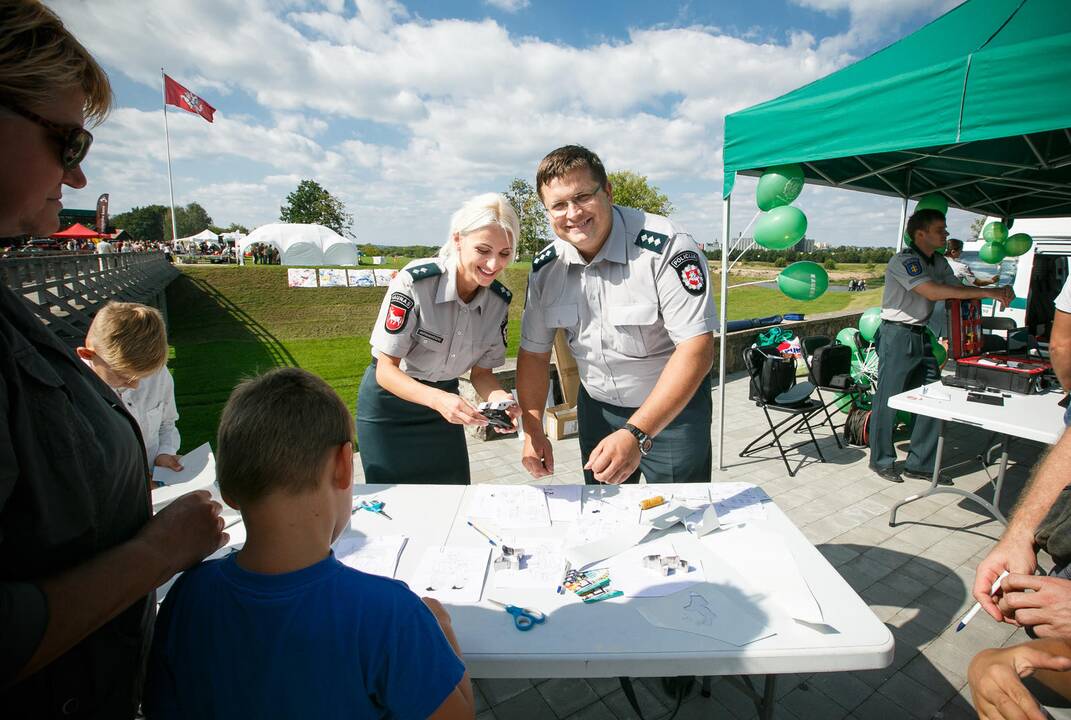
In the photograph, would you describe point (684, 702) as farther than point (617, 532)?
Yes

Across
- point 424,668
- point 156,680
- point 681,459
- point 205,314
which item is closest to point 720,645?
point 424,668

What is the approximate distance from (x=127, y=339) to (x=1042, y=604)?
3.20 meters

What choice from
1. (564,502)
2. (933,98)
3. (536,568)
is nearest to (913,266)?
(933,98)

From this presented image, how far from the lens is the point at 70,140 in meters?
0.85

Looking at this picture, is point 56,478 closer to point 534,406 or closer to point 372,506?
point 372,506

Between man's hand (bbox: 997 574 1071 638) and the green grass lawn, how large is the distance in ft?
19.6

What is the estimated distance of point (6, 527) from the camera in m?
0.72

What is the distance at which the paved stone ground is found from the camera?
2.09 m

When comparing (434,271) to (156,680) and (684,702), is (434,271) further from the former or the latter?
(684,702)

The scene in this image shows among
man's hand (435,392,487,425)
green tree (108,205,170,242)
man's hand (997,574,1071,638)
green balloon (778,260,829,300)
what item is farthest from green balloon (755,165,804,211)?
green tree (108,205,170,242)

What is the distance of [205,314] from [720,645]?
19563 mm

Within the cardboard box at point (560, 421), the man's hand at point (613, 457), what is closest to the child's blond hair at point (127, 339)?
the man's hand at point (613, 457)

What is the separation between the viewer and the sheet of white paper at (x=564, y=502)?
1.85 m


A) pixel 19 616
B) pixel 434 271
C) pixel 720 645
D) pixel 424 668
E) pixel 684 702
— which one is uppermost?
pixel 434 271
